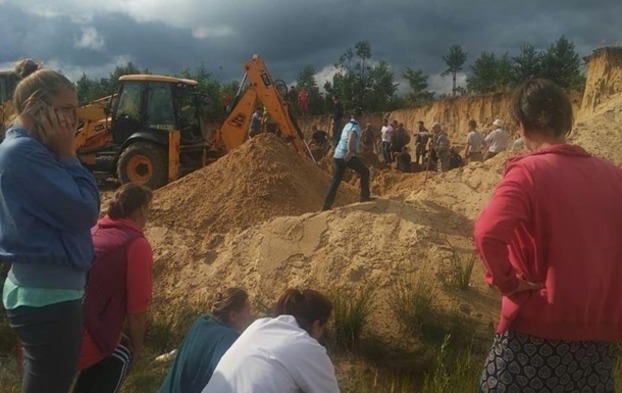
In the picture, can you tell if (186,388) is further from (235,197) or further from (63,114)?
(235,197)

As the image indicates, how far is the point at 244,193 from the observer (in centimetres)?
1014

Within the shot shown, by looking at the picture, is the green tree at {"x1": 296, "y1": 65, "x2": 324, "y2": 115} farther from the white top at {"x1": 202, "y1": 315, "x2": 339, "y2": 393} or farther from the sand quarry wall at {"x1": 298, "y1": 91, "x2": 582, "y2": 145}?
the white top at {"x1": 202, "y1": 315, "x2": 339, "y2": 393}

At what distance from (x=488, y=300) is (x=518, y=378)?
5.04 meters

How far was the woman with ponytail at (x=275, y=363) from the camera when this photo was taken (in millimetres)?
2701

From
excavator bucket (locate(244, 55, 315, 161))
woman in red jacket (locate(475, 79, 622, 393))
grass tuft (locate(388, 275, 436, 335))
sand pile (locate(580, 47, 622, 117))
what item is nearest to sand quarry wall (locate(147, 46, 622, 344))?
grass tuft (locate(388, 275, 436, 335))

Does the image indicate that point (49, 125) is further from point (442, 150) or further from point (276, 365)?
point (442, 150)

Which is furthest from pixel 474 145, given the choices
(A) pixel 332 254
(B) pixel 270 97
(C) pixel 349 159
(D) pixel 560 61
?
(D) pixel 560 61

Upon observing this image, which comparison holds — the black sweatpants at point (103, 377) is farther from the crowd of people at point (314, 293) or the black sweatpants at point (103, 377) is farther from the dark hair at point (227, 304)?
the dark hair at point (227, 304)

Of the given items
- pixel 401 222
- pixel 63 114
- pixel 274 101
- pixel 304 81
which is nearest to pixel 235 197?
pixel 401 222

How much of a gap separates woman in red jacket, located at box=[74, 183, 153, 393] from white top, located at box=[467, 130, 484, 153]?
13.7 metres

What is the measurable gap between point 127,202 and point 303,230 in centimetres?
505

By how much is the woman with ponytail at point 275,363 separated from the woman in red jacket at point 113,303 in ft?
3.06

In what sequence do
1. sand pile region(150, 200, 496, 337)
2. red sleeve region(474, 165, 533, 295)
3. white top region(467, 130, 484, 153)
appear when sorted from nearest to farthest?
red sleeve region(474, 165, 533, 295)
sand pile region(150, 200, 496, 337)
white top region(467, 130, 484, 153)

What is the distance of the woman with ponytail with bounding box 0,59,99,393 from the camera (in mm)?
2795
